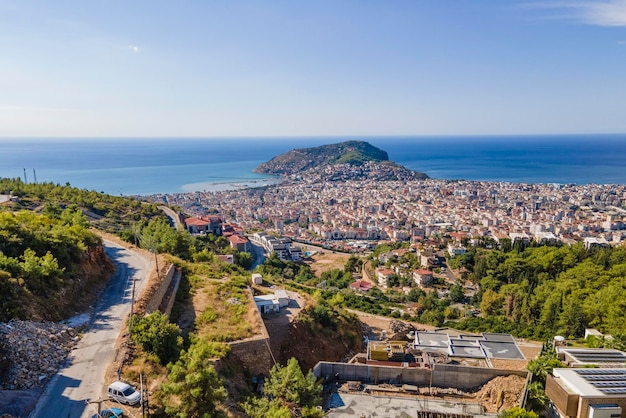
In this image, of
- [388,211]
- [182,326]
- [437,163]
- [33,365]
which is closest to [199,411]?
[33,365]

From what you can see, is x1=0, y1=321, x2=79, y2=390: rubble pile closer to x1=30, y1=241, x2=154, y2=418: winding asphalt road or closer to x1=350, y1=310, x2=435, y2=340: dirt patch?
x1=30, y1=241, x2=154, y2=418: winding asphalt road

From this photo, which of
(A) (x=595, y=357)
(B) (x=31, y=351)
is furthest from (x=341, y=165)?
(B) (x=31, y=351)

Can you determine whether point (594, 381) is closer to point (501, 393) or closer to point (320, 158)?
point (501, 393)

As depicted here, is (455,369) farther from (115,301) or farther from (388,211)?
(388,211)

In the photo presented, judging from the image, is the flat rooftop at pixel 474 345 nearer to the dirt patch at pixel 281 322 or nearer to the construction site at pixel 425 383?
the construction site at pixel 425 383

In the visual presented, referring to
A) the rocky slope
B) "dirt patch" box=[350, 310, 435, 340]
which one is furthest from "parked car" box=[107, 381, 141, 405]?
the rocky slope
